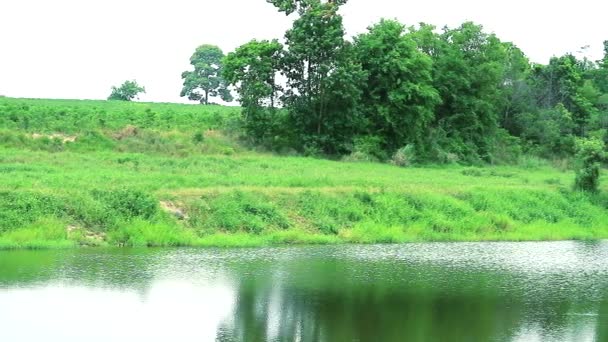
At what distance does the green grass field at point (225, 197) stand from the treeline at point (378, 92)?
4.03m

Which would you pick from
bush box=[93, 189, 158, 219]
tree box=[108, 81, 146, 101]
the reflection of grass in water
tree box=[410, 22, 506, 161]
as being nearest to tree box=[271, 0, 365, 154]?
tree box=[410, 22, 506, 161]

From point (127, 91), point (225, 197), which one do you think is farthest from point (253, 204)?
point (127, 91)

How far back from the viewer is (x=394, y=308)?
17562 millimetres

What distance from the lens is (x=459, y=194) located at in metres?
35.0

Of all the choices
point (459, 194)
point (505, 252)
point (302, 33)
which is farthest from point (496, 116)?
point (505, 252)

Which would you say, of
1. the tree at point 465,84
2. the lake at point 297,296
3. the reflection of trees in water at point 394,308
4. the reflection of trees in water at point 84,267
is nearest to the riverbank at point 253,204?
the reflection of trees in water at point 84,267

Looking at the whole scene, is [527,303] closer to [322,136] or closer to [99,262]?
[99,262]

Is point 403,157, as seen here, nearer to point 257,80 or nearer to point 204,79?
point 257,80

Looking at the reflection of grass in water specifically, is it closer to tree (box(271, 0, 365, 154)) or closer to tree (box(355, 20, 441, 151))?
tree (box(271, 0, 365, 154))

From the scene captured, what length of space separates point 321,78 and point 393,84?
18.4ft

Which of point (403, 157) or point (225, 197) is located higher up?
point (403, 157)

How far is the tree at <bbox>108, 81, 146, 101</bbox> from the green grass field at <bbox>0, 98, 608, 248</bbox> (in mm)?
38642

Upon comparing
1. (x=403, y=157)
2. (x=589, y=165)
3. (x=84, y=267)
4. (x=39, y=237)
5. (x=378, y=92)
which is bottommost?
(x=84, y=267)

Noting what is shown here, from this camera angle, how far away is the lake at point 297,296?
15.1 metres
